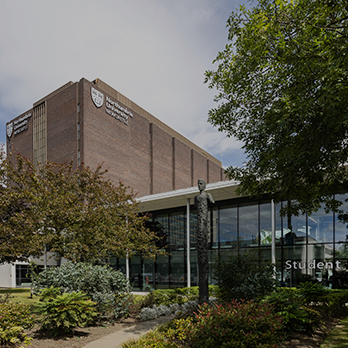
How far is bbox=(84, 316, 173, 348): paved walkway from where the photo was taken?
8.43 m

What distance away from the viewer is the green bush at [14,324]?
7777mm

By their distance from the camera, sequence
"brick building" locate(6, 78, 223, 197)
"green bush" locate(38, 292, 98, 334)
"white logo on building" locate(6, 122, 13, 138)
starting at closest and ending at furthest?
"green bush" locate(38, 292, 98, 334) < "brick building" locate(6, 78, 223, 197) < "white logo on building" locate(6, 122, 13, 138)

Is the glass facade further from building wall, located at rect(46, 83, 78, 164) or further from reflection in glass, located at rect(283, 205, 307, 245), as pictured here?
building wall, located at rect(46, 83, 78, 164)

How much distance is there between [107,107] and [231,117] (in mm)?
36183

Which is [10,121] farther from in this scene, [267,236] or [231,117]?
[231,117]

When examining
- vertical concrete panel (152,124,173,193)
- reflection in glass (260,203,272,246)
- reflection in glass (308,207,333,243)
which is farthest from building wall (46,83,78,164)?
reflection in glass (308,207,333,243)

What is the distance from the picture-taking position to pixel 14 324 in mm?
8430

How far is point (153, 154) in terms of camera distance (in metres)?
53.0

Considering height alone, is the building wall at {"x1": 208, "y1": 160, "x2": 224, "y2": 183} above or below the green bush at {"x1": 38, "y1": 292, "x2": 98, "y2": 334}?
above

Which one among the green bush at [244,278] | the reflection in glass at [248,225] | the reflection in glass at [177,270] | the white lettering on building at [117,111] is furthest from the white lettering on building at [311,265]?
the white lettering on building at [117,111]

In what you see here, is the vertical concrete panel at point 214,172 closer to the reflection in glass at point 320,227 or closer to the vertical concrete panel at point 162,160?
the vertical concrete panel at point 162,160

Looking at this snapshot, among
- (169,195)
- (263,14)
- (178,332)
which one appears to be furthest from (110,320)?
(169,195)

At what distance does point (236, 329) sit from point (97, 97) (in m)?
40.3

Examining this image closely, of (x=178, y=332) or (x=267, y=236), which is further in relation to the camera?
(x=267, y=236)
